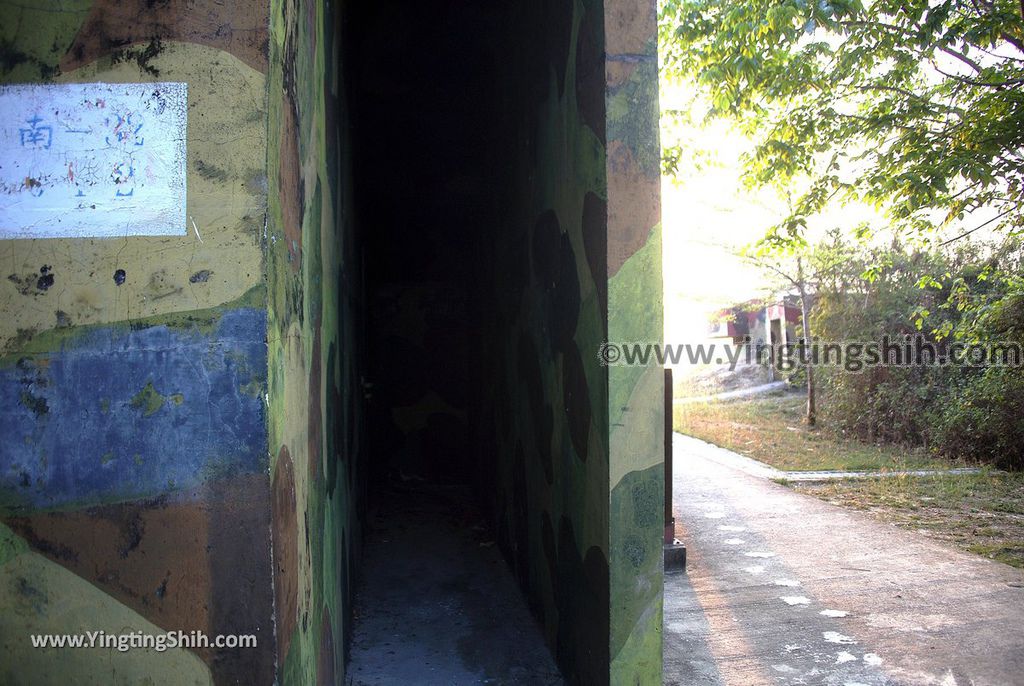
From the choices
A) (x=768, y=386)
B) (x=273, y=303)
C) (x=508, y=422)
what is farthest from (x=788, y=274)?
(x=273, y=303)

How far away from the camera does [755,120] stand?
7.57 meters

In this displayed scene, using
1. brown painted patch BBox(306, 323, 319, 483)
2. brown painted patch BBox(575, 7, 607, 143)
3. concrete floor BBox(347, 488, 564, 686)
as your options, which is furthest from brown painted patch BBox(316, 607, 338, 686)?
brown painted patch BBox(575, 7, 607, 143)

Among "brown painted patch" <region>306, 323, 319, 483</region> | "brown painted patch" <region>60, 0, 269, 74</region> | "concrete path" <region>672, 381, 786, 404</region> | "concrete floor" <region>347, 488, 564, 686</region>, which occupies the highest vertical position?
"brown painted patch" <region>60, 0, 269, 74</region>

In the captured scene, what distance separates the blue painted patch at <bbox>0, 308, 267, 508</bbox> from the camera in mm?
1579

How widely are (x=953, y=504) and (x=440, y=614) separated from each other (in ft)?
16.9

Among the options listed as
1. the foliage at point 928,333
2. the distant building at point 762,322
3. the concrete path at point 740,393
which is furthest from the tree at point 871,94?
the concrete path at point 740,393

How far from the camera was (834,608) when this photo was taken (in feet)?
13.4

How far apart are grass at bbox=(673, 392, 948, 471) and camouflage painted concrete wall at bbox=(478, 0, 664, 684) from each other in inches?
248

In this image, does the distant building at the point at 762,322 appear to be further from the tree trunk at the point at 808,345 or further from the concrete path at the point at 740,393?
A: the tree trunk at the point at 808,345

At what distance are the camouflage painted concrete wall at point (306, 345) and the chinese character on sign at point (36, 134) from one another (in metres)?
0.47

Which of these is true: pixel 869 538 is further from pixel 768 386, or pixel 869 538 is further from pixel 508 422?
pixel 768 386

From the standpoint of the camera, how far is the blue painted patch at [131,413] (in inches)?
62.2

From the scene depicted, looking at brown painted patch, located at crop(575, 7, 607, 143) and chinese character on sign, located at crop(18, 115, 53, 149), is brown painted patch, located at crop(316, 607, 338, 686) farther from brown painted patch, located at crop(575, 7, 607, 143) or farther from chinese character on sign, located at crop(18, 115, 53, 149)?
brown painted patch, located at crop(575, 7, 607, 143)

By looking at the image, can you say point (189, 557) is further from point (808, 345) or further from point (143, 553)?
point (808, 345)
